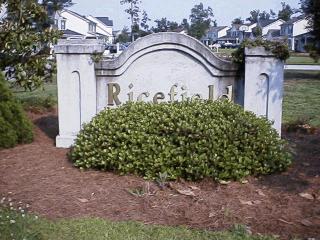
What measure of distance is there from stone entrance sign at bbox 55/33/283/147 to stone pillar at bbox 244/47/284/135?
0.01 metres

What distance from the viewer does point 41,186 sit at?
559 centimetres

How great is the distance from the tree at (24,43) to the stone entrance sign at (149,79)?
7.48 ft

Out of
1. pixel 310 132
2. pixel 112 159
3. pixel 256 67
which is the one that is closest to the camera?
pixel 112 159

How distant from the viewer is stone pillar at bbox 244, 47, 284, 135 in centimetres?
686

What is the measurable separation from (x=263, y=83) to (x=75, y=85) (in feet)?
8.76

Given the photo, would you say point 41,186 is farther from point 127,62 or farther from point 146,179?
point 127,62

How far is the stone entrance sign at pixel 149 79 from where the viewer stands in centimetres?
706

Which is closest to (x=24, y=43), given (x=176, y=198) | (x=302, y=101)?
(x=176, y=198)

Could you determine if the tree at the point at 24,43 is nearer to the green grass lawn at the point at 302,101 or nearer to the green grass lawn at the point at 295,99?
the green grass lawn at the point at 295,99

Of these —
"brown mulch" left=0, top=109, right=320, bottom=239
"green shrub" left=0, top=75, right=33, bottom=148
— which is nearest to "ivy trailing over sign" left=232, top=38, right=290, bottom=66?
"brown mulch" left=0, top=109, right=320, bottom=239

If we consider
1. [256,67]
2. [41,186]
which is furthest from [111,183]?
[256,67]

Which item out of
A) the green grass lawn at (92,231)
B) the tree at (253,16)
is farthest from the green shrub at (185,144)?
the tree at (253,16)

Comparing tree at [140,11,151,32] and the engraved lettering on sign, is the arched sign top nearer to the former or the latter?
the engraved lettering on sign

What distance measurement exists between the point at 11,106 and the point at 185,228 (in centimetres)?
388
